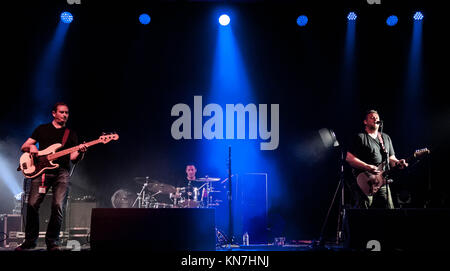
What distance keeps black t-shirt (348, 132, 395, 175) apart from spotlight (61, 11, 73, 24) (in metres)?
6.23

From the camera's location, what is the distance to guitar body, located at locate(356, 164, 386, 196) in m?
6.82

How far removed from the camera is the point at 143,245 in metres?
5.41

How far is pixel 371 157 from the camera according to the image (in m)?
7.08

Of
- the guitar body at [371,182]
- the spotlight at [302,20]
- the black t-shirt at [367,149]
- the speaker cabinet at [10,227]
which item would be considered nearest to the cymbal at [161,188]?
the speaker cabinet at [10,227]

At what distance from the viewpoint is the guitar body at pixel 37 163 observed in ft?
21.3

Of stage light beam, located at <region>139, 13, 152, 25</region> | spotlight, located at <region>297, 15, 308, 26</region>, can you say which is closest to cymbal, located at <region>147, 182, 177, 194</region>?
stage light beam, located at <region>139, 13, 152, 25</region>

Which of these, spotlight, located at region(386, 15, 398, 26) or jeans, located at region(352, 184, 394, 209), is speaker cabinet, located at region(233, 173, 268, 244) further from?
spotlight, located at region(386, 15, 398, 26)

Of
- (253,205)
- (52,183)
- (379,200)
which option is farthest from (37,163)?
(379,200)

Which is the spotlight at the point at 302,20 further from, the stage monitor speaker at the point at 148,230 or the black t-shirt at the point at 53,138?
the stage monitor speaker at the point at 148,230

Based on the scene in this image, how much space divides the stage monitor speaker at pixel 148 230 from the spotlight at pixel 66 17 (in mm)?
5448

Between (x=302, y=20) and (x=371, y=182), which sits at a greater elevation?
(x=302, y=20)

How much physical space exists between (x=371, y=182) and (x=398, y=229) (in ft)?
5.06

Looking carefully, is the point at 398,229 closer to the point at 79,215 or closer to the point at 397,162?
the point at 397,162

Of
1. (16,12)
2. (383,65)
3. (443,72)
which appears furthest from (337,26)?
(16,12)
